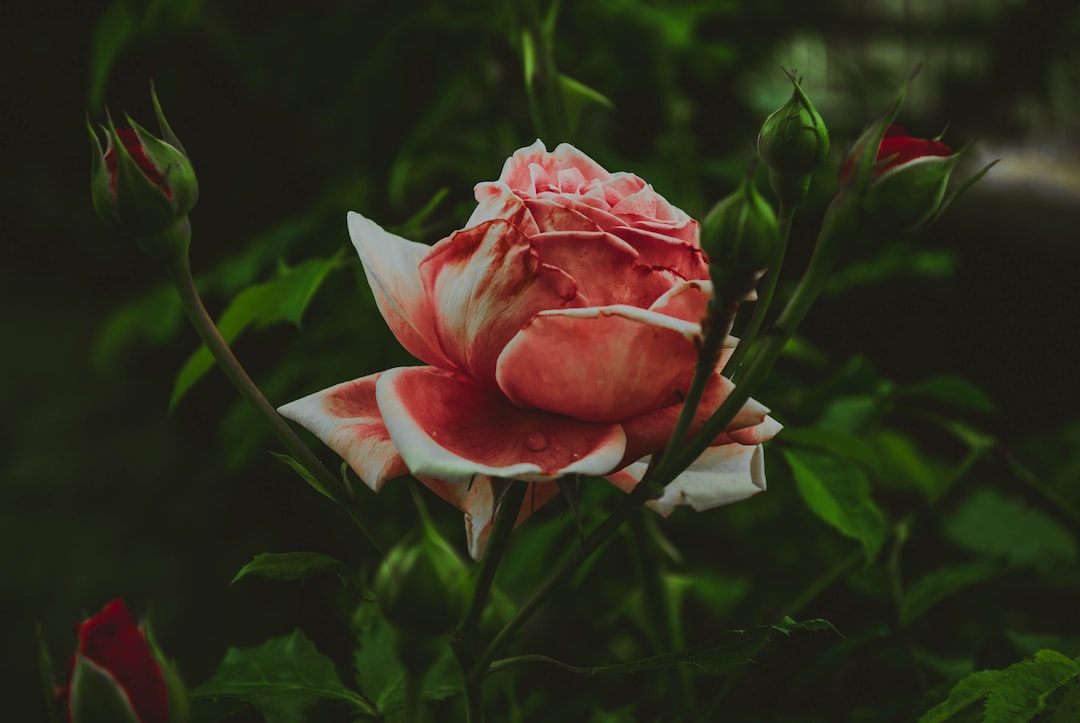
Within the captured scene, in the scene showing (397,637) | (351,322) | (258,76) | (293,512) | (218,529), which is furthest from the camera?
(218,529)

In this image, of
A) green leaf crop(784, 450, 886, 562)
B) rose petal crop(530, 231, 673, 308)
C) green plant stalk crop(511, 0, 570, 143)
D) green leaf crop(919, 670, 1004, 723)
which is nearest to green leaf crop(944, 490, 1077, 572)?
green leaf crop(784, 450, 886, 562)

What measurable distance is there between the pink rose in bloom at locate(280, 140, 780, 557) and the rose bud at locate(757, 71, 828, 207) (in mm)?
50

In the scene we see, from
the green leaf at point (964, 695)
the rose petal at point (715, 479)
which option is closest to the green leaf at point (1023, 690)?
the green leaf at point (964, 695)

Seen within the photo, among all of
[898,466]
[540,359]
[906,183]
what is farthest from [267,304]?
[898,466]

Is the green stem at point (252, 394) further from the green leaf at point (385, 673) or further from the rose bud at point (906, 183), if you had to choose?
the rose bud at point (906, 183)

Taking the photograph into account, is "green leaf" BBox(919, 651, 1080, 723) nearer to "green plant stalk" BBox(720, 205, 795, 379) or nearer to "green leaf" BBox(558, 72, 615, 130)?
"green plant stalk" BBox(720, 205, 795, 379)

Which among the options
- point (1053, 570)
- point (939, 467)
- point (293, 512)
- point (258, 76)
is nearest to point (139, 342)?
point (293, 512)

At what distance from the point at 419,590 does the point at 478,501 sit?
0.10 meters

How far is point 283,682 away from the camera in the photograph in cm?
57

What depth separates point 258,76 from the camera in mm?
1459

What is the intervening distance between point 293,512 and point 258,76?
0.69 meters

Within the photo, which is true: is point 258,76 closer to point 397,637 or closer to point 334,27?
point 334,27

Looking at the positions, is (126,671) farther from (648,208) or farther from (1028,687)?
(1028,687)

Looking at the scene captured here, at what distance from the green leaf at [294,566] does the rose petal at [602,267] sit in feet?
0.58
